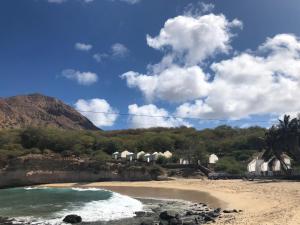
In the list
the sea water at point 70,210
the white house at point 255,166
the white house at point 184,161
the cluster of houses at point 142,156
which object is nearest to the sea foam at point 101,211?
the sea water at point 70,210

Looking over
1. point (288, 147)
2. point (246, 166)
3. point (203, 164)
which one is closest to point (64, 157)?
point (203, 164)

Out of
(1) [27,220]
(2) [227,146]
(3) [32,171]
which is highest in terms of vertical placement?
(2) [227,146]

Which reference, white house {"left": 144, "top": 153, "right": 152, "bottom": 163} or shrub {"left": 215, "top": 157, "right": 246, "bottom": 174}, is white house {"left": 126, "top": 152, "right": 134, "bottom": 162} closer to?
white house {"left": 144, "top": 153, "right": 152, "bottom": 163}

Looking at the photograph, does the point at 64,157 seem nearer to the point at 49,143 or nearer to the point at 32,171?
the point at 32,171

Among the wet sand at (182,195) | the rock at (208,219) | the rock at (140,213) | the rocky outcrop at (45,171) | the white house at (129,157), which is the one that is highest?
the white house at (129,157)

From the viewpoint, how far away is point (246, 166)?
63250 mm

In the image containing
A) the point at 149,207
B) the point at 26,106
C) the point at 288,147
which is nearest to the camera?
the point at 149,207

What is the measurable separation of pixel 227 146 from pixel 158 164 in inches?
839

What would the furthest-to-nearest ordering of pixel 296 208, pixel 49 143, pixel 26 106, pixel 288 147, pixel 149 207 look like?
pixel 26 106 → pixel 49 143 → pixel 288 147 → pixel 149 207 → pixel 296 208

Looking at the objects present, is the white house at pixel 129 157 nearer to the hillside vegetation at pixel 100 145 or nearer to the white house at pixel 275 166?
the hillside vegetation at pixel 100 145

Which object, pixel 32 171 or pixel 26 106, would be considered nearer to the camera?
pixel 32 171

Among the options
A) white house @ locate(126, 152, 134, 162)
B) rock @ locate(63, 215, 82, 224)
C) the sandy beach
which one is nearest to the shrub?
A: the sandy beach

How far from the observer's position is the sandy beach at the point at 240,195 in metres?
23.7

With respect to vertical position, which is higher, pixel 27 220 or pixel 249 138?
pixel 249 138
